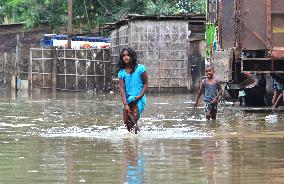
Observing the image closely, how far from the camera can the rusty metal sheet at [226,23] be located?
1596cm

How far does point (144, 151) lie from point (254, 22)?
7.95 meters

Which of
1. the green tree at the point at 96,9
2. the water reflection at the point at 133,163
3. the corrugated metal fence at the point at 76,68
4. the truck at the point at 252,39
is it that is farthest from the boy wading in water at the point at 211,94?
the green tree at the point at 96,9

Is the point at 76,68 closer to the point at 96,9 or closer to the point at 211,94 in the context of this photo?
the point at 96,9

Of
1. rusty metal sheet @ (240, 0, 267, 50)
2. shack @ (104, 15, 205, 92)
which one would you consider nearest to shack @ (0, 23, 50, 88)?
shack @ (104, 15, 205, 92)

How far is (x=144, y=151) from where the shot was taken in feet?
26.0

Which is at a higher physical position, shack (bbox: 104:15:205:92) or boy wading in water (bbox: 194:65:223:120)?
shack (bbox: 104:15:205:92)

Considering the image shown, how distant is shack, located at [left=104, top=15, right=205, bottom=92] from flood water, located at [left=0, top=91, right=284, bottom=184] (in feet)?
52.8

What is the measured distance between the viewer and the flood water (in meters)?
5.93

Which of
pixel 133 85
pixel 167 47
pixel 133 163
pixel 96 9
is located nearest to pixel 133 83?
pixel 133 85

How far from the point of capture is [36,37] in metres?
46.5

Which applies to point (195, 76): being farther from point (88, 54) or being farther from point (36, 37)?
point (36, 37)

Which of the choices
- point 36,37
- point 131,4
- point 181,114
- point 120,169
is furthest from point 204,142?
point 36,37

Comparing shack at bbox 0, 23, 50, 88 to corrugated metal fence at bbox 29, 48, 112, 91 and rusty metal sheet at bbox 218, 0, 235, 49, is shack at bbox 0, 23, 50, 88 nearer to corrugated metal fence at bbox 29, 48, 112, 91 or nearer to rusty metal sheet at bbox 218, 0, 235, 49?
corrugated metal fence at bbox 29, 48, 112, 91

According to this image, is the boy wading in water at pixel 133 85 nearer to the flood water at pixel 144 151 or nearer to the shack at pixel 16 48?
the flood water at pixel 144 151
